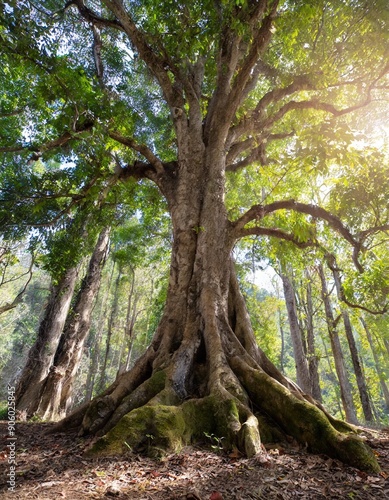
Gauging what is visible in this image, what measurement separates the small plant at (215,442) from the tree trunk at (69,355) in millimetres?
6020

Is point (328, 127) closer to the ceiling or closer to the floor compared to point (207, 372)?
closer to the ceiling

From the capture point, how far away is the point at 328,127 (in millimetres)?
3717

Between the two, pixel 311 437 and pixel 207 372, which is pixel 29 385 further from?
pixel 311 437

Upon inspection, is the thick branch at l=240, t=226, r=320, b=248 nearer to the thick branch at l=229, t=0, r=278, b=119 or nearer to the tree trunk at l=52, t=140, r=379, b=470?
the tree trunk at l=52, t=140, r=379, b=470

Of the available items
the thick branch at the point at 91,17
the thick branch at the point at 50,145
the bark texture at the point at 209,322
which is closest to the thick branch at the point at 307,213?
the bark texture at the point at 209,322

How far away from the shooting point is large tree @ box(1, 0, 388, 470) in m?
3.19

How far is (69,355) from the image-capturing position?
837 centimetres

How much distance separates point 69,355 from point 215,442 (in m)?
6.68

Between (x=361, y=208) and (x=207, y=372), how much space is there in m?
4.61

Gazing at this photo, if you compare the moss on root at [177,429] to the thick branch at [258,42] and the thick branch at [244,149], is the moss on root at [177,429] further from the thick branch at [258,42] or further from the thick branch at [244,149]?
the thick branch at [244,149]

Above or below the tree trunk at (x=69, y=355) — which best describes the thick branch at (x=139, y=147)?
above

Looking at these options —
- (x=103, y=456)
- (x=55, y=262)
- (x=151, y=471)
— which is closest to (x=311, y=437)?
(x=151, y=471)

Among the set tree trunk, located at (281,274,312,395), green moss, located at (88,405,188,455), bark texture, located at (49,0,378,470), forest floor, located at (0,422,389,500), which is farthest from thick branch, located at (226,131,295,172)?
tree trunk, located at (281,274,312,395)

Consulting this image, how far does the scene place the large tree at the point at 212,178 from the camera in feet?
10.5
